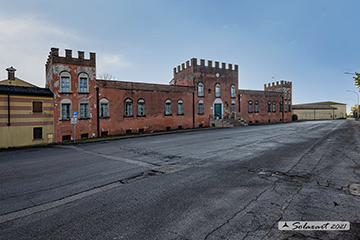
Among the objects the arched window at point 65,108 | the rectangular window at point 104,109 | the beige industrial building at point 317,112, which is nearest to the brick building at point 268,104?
the rectangular window at point 104,109

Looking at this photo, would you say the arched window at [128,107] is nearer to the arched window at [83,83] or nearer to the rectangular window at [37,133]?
the arched window at [83,83]

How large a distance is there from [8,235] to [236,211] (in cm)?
404

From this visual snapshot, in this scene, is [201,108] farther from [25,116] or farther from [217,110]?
[25,116]

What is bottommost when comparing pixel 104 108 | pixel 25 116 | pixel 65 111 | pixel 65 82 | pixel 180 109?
pixel 25 116

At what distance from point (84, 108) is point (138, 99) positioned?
20.4 feet

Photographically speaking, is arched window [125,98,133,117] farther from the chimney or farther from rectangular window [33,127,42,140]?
the chimney

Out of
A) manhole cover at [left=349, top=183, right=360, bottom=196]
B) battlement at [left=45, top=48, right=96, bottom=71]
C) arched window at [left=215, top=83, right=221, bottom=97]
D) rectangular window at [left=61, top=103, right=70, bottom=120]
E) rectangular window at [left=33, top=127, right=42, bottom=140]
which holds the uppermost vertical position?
battlement at [left=45, top=48, right=96, bottom=71]

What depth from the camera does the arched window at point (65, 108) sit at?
2019 centimetres

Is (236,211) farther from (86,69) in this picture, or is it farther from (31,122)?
(86,69)

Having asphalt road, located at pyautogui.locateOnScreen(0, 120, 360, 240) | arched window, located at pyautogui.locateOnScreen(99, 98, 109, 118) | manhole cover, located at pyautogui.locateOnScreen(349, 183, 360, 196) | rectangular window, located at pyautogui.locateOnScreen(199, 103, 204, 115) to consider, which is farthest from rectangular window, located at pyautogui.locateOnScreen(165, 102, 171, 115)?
manhole cover, located at pyautogui.locateOnScreen(349, 183, 360, 196)

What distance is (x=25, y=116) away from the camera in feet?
59.2

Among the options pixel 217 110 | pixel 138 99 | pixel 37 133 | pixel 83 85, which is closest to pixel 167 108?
pixel 138 99

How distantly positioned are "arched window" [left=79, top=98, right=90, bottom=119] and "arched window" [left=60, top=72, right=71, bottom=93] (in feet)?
5.20

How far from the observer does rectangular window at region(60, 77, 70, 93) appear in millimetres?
20297
